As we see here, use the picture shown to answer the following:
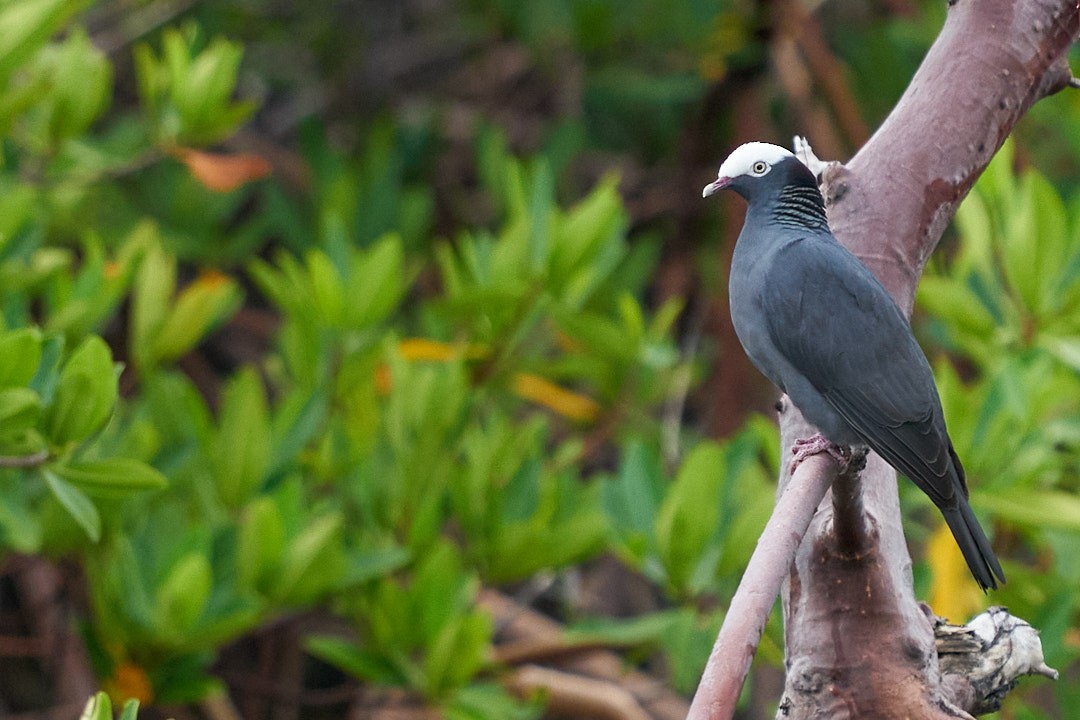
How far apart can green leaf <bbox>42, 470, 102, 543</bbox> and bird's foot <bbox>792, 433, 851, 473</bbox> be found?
847mm

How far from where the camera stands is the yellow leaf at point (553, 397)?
2757mm

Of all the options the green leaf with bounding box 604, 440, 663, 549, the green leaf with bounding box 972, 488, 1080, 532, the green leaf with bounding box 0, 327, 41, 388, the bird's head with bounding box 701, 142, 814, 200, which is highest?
the green leaf with bounding box 0, 327, 41, 388

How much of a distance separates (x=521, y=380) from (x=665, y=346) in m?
0.33

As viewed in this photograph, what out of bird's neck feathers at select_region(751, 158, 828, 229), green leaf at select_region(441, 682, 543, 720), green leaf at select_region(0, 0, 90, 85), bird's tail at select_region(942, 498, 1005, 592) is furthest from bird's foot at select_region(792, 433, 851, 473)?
green leaf at select_region(0, 0, 90, 85)

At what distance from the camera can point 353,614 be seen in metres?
2.38

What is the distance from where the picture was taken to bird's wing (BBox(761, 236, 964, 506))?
4.75 ft

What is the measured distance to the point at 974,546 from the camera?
4.66ft

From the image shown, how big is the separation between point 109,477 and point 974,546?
1.06 m

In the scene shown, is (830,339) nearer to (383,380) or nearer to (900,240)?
(900,240)

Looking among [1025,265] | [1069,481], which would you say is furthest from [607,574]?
[1025,265]

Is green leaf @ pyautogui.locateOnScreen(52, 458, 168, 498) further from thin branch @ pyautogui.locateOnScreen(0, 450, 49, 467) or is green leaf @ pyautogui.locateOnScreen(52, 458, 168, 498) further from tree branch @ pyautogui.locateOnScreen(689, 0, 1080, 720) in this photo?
tree branch @ pyautogui.locateOnScreen(689, 0, 1080, 720)

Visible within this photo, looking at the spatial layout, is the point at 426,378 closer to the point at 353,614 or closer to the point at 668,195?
the point at 353,614

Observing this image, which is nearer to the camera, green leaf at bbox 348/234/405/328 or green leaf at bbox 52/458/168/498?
green leaf at bbox 52/458/168/498

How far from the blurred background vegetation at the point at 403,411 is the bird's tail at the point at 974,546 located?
620 millimetres
